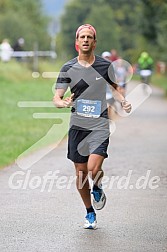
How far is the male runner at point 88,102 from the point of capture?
8570 mm

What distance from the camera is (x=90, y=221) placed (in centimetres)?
870

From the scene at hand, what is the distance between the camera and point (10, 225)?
28.3 ft

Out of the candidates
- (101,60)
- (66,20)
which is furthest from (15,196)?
(66,20)

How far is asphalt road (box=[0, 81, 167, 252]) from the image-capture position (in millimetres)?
7867

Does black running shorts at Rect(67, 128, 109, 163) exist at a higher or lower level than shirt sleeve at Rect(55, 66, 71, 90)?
lower

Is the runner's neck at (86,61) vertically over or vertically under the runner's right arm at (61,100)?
over

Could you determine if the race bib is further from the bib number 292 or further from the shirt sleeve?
the shirt sleeve

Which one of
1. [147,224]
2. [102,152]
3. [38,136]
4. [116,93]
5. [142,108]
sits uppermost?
[116,93]

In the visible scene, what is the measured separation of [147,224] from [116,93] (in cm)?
139

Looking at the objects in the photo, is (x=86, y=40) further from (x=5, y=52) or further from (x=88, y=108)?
(x=5, y=52)

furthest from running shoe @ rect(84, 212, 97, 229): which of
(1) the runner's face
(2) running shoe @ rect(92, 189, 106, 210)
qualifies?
(1) the runner's face

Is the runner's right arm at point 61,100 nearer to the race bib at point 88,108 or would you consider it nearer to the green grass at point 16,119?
the race bib at point 88,108

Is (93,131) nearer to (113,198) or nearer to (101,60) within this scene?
(101,60)

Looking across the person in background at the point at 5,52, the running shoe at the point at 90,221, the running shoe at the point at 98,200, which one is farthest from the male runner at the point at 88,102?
the person in background at the point at 5,52
